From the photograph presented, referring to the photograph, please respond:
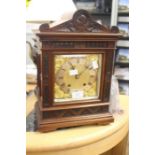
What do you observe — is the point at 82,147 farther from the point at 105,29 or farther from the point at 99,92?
the point at 105,29

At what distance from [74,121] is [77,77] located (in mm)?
160

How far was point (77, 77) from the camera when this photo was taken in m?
0.83

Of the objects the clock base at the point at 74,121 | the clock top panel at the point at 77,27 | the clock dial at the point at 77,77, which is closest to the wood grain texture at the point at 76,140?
the clock base at the point at 74,121

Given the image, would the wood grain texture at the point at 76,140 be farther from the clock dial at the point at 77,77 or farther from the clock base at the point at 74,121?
the clock dial at the point at 77,77

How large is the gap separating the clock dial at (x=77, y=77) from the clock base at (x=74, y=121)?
72 millimetres

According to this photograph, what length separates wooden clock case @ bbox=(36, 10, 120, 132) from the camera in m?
0.74

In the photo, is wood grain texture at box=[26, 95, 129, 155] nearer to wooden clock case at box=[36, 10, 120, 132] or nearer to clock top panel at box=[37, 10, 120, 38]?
wooden clock case at box=[36, 10, 120, 132]

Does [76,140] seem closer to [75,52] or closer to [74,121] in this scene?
[74,121]

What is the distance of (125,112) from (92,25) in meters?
0.43

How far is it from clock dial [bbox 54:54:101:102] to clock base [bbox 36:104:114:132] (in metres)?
0.07

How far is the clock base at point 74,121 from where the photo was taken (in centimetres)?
79

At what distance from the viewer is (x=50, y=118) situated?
80 cm
